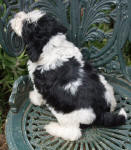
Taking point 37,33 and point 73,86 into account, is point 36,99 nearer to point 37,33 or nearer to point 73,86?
point 73,86

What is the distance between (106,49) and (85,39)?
238mm

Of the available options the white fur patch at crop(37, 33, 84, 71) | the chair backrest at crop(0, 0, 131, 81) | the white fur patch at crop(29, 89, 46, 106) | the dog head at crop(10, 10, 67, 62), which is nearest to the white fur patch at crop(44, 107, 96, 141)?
the white fur patch at crop(29, 89, 46, 106)

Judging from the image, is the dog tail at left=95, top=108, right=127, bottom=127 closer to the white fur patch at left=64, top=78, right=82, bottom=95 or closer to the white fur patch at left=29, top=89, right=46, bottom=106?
the white fur patch at left=64, top=78, right=82, bottom=95

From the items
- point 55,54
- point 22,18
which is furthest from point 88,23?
point 22,18

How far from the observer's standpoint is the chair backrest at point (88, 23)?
6.70ft

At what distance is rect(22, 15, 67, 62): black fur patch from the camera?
1866 mm

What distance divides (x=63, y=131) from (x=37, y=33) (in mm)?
888

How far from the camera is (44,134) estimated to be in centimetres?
211

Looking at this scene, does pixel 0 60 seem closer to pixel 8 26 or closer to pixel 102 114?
pixel 8 26

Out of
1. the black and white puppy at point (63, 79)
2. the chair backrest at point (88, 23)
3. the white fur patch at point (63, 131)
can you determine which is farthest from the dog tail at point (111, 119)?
the chair backrest at point (88, 23)

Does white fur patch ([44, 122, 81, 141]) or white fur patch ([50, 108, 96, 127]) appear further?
white fur patch ([44, 122, 81, 141])

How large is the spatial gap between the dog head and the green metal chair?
0.75 feet

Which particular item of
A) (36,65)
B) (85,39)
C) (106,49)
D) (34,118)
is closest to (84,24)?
(85,39)

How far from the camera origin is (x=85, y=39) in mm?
2320
